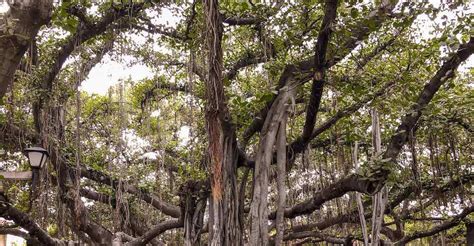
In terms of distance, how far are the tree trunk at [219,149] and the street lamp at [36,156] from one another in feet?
3.86

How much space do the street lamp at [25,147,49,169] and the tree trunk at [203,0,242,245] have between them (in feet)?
3.86

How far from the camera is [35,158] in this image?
306cm

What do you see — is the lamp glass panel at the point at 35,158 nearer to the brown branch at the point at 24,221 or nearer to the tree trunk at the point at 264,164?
the brown branch at the point at 24,221

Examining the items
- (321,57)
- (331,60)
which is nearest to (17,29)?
(321,57)

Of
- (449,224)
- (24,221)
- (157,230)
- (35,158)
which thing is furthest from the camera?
(449,224)

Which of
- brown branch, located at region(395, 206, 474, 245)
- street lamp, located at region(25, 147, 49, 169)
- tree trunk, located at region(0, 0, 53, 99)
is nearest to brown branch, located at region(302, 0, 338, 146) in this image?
tree trunk, located at region(0, 0, 53, 99)

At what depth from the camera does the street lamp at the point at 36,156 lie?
304 cm

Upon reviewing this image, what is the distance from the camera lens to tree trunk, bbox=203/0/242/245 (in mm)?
2252

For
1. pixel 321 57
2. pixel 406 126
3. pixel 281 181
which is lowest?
pixel 281 181

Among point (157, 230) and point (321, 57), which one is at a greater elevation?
point (321, 57)

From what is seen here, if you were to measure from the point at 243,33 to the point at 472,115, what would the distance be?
1971 mm

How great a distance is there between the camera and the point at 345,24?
2762mm

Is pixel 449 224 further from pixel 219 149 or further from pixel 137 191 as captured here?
pixel 219 149

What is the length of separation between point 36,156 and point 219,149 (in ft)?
4.25
